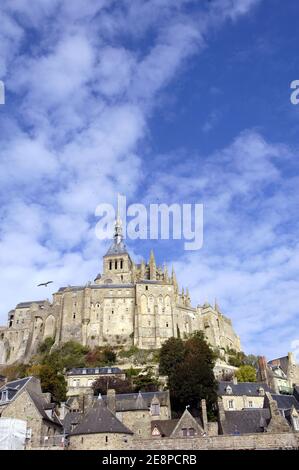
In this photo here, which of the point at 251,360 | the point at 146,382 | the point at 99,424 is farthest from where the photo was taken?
the point at 251,360


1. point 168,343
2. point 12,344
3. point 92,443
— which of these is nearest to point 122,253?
point 12,344

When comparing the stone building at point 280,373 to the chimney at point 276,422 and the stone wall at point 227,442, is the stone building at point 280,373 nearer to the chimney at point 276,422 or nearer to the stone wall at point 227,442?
the chimney at point 276,422

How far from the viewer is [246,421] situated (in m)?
39.9

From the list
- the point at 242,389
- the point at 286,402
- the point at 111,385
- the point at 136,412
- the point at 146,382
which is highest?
the point at 146,382

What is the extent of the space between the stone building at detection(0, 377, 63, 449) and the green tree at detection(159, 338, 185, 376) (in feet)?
69.5

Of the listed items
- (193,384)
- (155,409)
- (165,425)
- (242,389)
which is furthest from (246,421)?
(242,389)

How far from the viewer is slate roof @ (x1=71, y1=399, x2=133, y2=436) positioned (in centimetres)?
3266

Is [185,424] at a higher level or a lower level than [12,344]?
lower

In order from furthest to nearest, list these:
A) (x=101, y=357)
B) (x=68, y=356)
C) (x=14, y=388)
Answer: (x=68, y=356) → (x=101, y=357) → (x=14, y=388)

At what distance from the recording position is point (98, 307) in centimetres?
8462

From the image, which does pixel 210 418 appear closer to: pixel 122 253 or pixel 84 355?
pixel 84 355

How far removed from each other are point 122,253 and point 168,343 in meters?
41.0

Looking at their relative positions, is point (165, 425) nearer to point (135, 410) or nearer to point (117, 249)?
point (135, 410)

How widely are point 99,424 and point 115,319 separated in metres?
50.5
